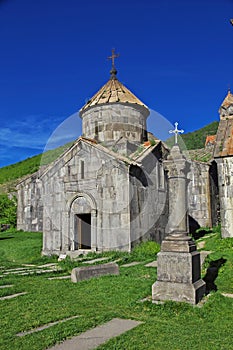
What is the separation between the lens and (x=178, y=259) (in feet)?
→ 19.6

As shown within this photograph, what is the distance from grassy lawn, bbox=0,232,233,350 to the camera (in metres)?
4.04

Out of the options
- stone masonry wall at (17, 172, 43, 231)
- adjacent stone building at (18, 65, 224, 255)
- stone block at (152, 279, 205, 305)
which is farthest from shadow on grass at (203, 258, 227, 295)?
stone masonry wall at (17, 172, 43, 231)

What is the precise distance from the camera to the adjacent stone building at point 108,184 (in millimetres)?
12391

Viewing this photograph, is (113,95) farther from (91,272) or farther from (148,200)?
(91,272)

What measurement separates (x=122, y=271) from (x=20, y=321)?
4725 millimetres

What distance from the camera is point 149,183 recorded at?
1377 centimetres

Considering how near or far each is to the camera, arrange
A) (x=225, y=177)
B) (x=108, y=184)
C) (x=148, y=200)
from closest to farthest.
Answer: (x=225, y=177) < (x=108, y=184) < (x=148, y=200)

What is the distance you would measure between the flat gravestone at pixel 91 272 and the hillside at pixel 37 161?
830 centimetres

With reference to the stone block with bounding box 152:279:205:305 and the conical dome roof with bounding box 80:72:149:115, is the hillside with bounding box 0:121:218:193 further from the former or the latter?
the stone block with bounding box 152:279:205:305

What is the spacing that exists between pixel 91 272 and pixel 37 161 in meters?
46.5

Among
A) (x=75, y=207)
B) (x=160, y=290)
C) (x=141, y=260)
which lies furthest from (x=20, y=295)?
(x=75, y=207)

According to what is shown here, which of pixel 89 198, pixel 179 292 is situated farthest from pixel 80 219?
pixel 179 292

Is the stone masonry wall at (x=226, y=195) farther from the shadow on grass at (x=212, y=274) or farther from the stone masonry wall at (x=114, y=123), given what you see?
the stone masonry wall at (x=114, y=123)

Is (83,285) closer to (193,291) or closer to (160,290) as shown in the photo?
(160,290)
